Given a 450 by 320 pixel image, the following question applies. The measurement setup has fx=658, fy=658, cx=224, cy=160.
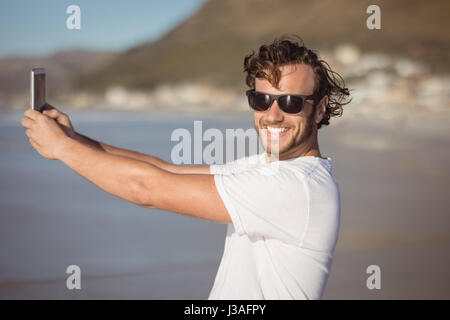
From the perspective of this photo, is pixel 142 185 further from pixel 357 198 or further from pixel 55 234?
pixel 357 198

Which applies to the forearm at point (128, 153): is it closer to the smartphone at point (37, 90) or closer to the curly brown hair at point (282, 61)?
the smartphone at point (37, 90)

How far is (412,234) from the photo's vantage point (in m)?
5.53

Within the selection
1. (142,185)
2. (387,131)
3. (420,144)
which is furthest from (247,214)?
(387,131)

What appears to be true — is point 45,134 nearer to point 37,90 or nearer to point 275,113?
point 37,90

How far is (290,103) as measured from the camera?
1.61 metres

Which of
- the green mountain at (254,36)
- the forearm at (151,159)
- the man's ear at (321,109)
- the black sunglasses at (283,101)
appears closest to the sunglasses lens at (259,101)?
the black sunglasses at (283,101)

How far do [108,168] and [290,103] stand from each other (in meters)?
0.50

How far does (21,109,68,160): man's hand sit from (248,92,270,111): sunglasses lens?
1.62 ft

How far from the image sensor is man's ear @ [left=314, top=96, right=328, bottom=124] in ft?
5.62

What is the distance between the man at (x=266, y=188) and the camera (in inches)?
53.6

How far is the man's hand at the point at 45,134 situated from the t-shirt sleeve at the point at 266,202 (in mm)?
335

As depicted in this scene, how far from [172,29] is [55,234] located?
742 inches

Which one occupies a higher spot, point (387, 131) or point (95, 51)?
point (95, 51)

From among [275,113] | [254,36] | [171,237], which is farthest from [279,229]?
[254,36]
